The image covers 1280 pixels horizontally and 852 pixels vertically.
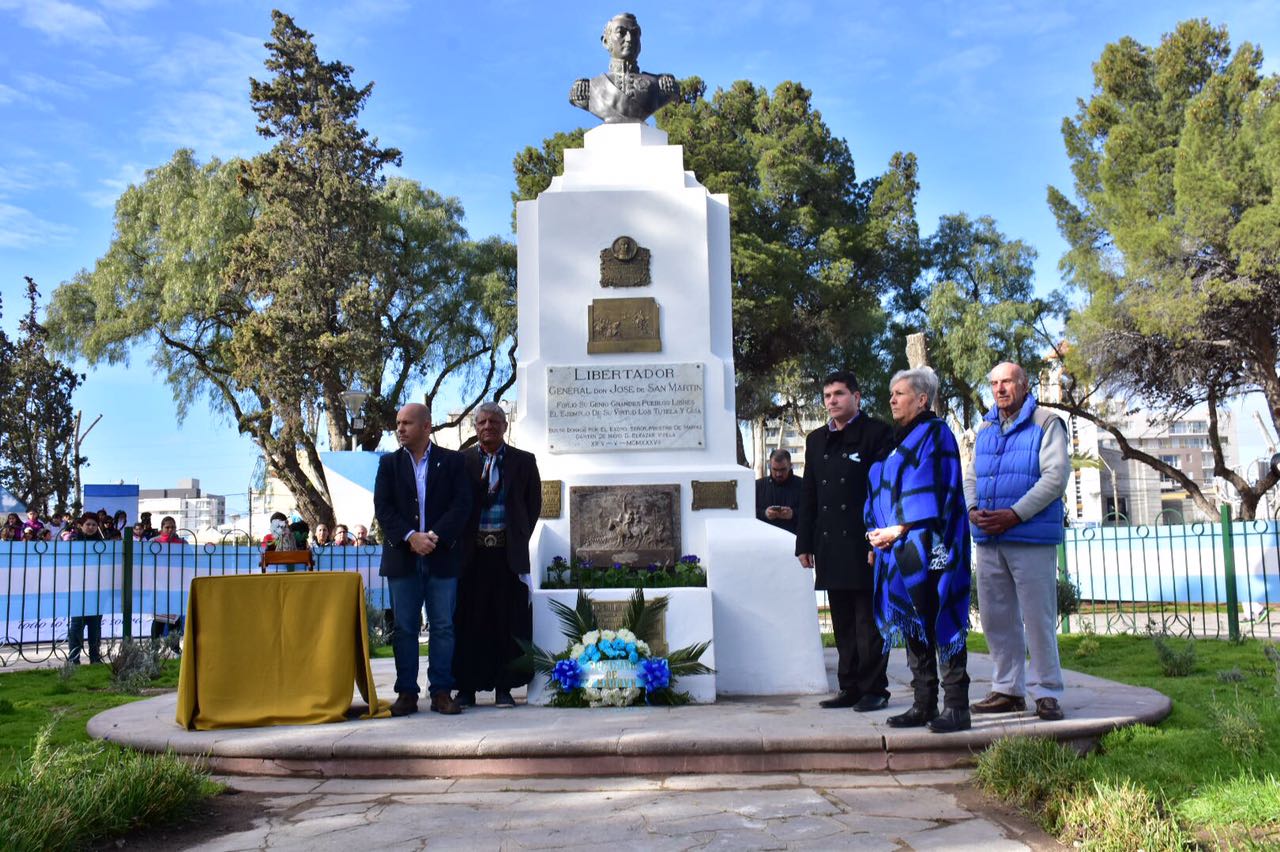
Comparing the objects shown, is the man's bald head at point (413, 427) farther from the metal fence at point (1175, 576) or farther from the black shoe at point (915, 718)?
the metal fence at point (1175, 576)

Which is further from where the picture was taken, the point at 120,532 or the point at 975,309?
the point at 975,309

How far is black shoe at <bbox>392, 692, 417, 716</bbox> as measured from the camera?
622 centimetres

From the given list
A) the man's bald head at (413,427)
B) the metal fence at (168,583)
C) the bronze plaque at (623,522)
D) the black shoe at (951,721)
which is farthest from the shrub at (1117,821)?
the metal fence at (168,583)

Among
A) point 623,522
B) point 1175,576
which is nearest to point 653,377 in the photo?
point 623,522

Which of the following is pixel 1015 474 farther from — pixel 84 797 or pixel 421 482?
pixel 84 797

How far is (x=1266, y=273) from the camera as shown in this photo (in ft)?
75.4

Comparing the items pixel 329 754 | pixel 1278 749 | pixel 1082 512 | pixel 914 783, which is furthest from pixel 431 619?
pixel 1082 512

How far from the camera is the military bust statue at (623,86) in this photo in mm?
8797

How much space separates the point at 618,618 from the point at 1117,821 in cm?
381

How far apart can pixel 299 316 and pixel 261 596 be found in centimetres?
2174

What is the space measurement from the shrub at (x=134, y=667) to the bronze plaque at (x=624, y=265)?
4.86 meters

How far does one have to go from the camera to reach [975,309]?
32438 millimetres

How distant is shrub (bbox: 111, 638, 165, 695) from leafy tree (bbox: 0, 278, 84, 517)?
3061 cm

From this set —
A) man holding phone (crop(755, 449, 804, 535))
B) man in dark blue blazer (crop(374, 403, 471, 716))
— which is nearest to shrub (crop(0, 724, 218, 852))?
man in dark blue blazer (crop(374, 403, 471, 716))
